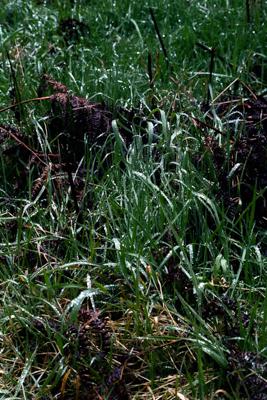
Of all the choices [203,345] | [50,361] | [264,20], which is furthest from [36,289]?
[264,20]

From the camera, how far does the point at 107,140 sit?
3736mm

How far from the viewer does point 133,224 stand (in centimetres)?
316

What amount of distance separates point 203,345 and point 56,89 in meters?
1.65

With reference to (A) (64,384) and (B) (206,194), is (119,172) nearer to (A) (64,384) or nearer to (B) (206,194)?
(B) (206,194)

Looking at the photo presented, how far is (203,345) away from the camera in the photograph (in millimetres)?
2697

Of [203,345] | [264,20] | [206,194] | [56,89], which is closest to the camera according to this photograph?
[203,345]

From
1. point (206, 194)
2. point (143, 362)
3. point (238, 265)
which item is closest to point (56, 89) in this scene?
point (206, 194)

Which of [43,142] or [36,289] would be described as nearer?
[36,289]

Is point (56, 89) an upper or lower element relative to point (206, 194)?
upper

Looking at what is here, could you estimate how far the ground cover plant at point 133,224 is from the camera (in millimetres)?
2781

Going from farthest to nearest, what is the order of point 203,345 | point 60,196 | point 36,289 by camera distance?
1. point 60,196
2. point 36,289
3. point 203,345

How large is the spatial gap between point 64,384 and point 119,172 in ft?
3.62

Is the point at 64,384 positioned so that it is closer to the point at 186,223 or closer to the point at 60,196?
the point at 186,223

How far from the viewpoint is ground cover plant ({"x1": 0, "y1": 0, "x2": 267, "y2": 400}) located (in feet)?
9.12
